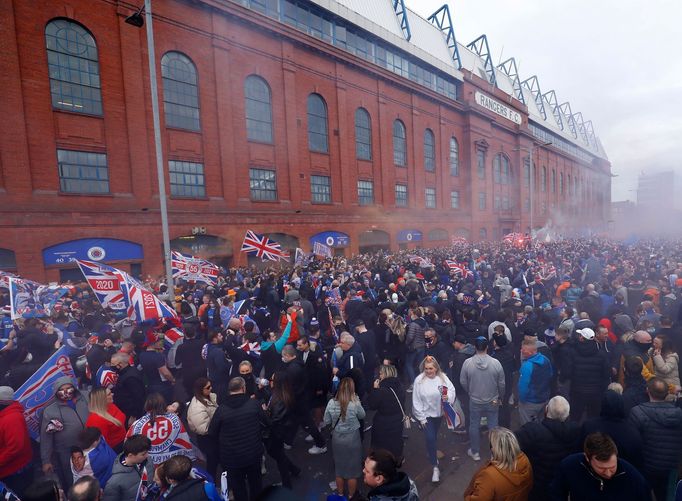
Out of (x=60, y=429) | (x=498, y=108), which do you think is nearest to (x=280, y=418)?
(x=60, y=429)

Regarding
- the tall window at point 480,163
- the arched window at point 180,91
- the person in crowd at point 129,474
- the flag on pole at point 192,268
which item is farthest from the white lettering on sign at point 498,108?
the person in crowd at point 129,474

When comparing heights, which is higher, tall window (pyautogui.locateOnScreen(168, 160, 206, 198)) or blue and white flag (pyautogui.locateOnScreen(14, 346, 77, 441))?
tall window (pyautogui.locateOnScreen(168, 160, 206, 198))

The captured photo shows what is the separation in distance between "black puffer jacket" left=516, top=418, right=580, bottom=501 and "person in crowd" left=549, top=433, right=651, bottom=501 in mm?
620

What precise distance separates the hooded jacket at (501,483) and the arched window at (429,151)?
3278 centimetres

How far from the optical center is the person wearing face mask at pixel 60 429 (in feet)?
12.8

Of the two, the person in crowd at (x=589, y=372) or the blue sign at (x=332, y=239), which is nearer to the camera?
the person in crowd at (x=589, y=372)

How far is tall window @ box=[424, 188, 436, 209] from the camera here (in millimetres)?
33441

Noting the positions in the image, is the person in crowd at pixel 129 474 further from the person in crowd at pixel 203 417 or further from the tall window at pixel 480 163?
the tall window at pixel 480 163

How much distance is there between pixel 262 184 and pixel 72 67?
10310mm

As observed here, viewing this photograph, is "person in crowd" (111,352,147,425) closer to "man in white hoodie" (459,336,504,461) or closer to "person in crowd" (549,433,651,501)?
"man in white hoodie" (459,336,504,461)

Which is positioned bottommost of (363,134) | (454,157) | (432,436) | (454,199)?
(432,436)

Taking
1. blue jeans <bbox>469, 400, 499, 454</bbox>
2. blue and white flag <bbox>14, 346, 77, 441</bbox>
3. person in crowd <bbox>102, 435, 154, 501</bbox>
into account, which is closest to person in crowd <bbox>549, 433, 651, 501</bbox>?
blue jeans <bbox>469, 400, 499, 454</bbox>

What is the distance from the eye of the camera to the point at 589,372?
200 inches

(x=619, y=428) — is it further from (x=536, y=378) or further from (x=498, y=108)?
(x=498, y=108)
